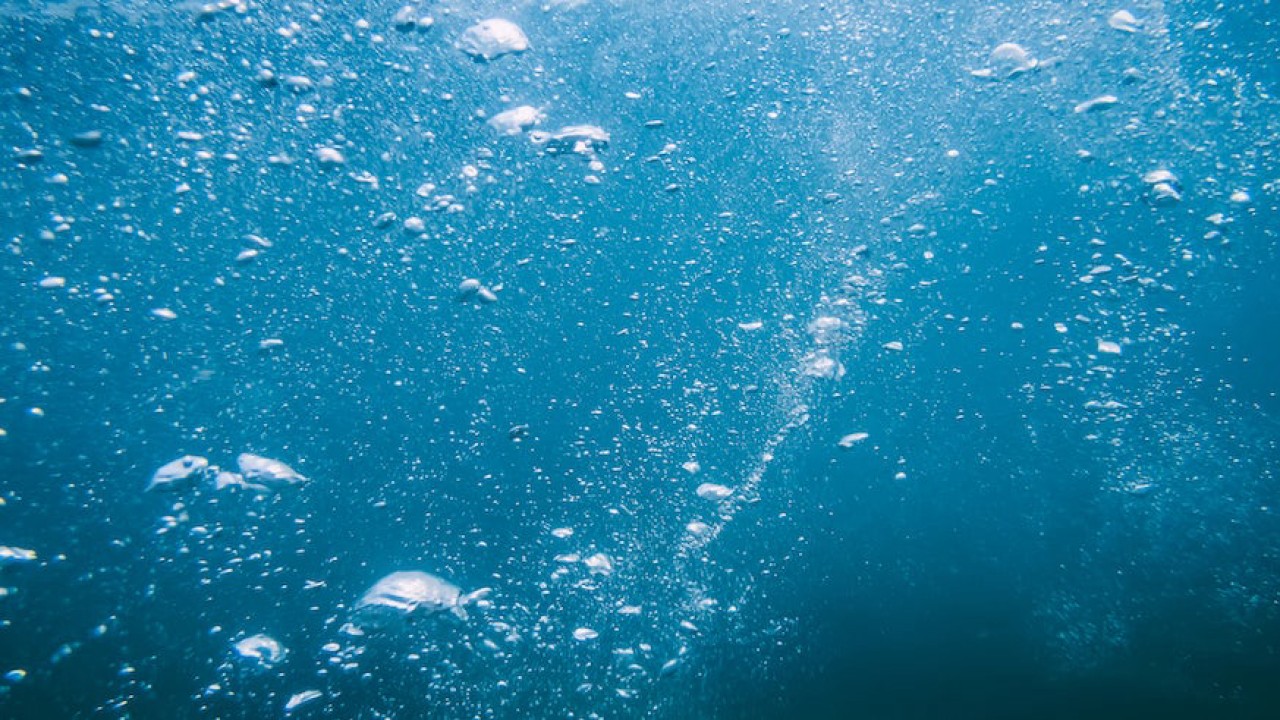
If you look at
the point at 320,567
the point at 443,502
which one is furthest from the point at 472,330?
the point at 320,567

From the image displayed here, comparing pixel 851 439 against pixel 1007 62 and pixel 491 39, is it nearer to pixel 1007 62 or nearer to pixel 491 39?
pixel 1007 62

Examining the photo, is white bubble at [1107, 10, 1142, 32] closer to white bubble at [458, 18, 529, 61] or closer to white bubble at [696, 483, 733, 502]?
white bubble at [458, 18, 529, 61]

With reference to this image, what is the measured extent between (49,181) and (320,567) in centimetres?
298

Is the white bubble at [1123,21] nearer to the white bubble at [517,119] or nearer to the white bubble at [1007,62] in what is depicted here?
the white bubble at [1007,62]

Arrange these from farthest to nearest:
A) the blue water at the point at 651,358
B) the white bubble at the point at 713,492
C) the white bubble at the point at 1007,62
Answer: the white bubble at the point at 713,492 → the white bubble at the point at 1007,62 → the blue water at the point at 651,358

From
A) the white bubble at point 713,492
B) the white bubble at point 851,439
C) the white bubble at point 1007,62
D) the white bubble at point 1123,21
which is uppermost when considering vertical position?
the white bubble at point 1123,21

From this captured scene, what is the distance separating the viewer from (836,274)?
5.00m

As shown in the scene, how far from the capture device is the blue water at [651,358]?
11.9ft

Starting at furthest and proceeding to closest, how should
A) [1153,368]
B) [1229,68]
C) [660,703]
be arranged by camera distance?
[1153,368] → [1229,68] → [660,703]

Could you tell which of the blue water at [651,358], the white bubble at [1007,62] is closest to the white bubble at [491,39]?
the blue water at [651,358]

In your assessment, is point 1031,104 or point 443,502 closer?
point 443,502

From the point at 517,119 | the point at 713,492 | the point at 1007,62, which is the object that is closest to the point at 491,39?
the point at 517,119

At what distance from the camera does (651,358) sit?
16.2 feet

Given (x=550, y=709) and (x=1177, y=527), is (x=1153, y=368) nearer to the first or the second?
(x=1177, y=527)
